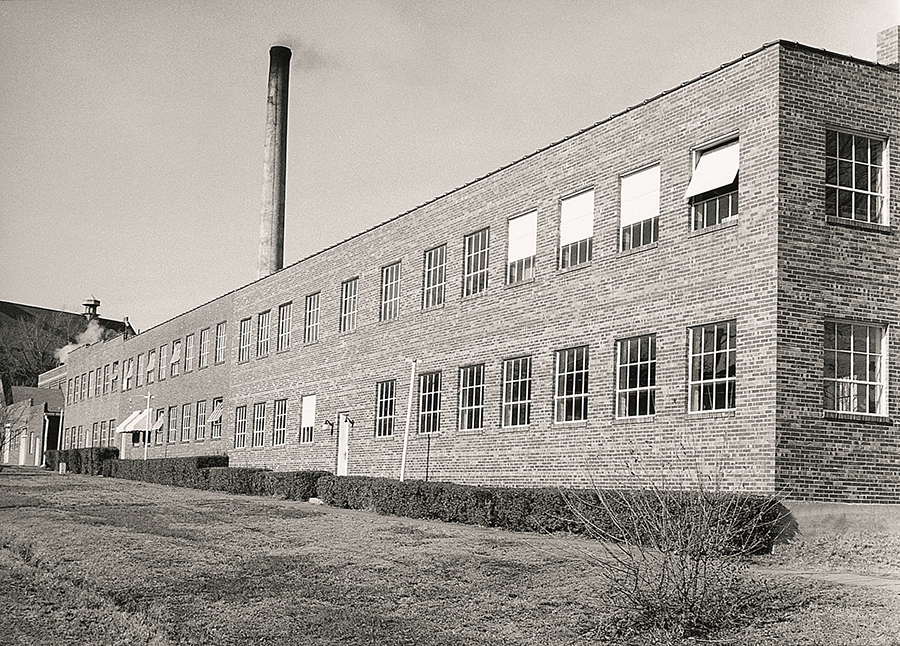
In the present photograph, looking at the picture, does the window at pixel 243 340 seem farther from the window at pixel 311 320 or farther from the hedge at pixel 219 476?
the window at pixel 311 320

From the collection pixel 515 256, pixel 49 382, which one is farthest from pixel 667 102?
pixel 49 382

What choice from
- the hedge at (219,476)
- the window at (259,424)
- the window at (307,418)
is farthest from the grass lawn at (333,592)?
the window at (259,424)

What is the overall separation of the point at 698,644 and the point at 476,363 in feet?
54.9

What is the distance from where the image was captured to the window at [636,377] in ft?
65.6

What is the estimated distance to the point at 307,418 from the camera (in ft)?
114

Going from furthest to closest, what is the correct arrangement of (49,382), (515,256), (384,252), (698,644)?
(49,382) < (384,252) < (515,256) < (698,644)

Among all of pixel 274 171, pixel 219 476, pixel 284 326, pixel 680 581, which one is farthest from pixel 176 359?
pixel 680 581

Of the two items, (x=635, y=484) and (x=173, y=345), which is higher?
Result: (x=173, y=345)

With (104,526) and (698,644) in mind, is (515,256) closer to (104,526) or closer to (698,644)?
(104,526)

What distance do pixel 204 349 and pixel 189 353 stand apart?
2202 millimetres

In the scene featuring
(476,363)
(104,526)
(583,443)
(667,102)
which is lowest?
(104,526)

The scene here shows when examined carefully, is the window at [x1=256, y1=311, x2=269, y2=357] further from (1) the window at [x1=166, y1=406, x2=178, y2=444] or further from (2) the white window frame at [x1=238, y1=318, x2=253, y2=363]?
(1) the window at [x1=166, y1=406, x2=178, y2=444]

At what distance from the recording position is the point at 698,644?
9.07 meters

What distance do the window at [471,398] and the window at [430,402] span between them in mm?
1108
